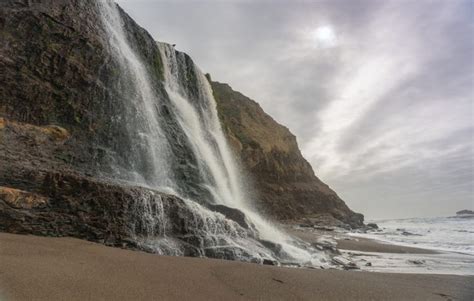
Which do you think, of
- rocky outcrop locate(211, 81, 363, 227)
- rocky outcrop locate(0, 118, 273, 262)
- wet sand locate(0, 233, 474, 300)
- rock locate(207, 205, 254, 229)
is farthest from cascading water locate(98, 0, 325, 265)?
rocky outcrop locate(211, 81, 363, 227)

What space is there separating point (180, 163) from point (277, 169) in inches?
1149

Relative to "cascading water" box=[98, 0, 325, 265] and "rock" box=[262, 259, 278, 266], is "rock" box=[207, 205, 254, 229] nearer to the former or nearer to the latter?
"cascading water" box=[98, 0, 325, 265]

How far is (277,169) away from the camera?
42.6 meters

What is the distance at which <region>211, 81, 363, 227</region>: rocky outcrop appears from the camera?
38938mm

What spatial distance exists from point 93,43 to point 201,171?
6595 mm

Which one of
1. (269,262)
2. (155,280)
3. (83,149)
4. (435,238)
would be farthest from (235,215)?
(435,238)

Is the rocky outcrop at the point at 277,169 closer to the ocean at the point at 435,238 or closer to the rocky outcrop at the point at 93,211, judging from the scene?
the ocean at the point at 435,238

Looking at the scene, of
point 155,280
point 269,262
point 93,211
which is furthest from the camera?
point 269,262

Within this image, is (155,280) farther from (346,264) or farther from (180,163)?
(180,163)

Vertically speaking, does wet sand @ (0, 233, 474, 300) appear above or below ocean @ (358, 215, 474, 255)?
below

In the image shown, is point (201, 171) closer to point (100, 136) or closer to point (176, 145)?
point (176, 145)

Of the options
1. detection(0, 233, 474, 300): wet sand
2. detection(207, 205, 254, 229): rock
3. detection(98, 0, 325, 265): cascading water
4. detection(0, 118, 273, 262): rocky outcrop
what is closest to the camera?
detection(0, 233, 474, 300): wet sand

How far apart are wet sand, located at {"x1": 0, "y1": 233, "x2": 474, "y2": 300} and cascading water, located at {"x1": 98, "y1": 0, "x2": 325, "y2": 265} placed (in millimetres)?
2199

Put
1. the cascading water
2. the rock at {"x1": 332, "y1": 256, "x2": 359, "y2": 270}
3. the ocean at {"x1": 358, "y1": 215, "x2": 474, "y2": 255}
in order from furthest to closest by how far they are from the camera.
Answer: the ocean at {"x1": 358, "y1": 215, "x2": 474, "y2": 255} < the rock at {"x1": 332, "y1": 256, "x2": 359, "y2": 270} < the cascading water
